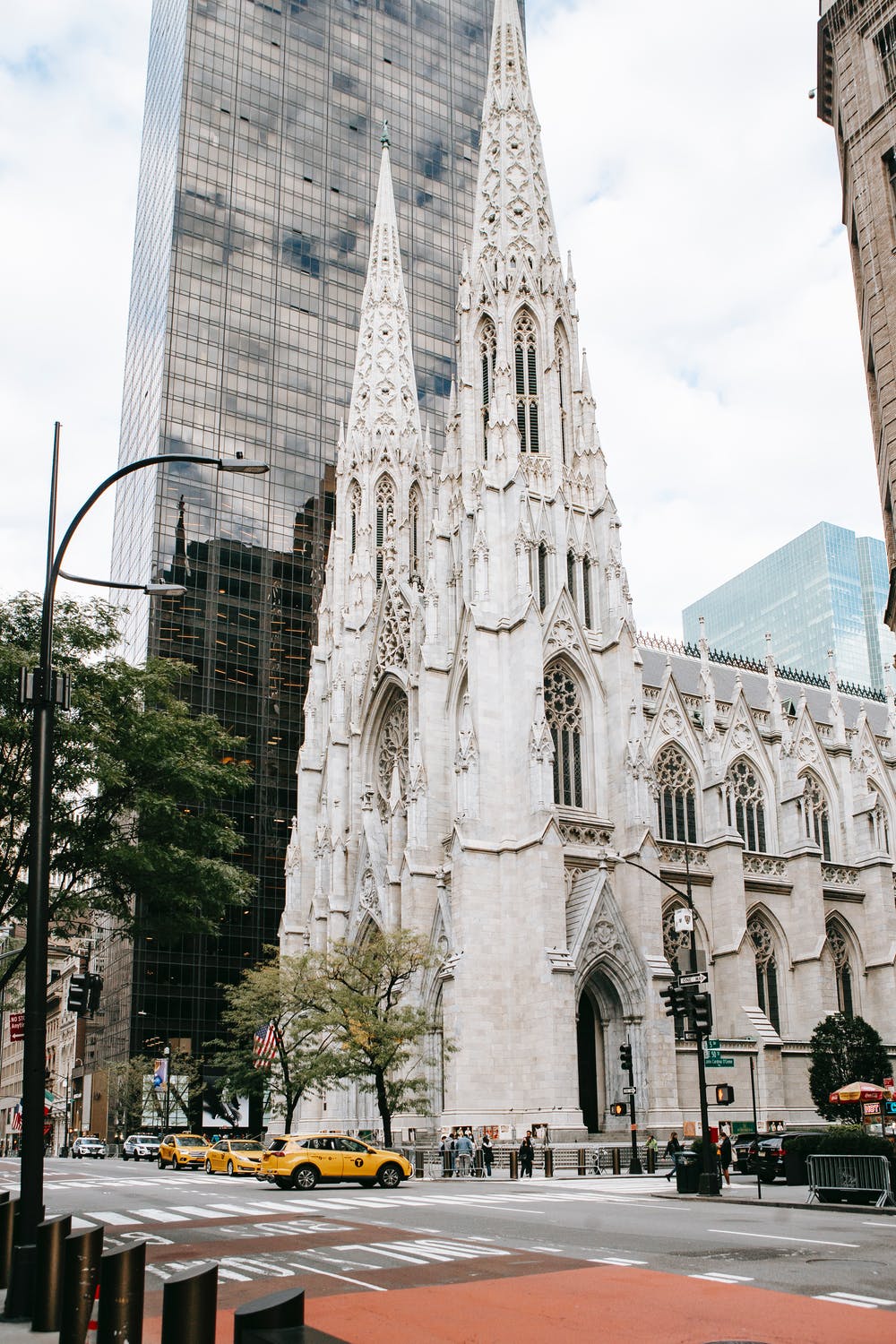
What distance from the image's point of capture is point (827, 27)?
32656 mm

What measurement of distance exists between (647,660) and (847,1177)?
37.6 m

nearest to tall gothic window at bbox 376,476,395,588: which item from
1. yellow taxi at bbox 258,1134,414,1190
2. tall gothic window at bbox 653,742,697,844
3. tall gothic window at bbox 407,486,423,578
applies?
tall gothic window at bbox 407,486,423,578

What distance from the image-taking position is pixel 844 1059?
43156mm

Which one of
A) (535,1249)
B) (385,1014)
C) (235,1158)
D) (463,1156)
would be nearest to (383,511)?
(385,1014)

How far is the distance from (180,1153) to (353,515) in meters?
32.9

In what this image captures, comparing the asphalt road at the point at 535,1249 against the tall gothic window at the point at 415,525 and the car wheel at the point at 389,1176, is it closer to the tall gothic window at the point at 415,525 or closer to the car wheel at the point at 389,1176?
the car wheel at the point at 389,1176

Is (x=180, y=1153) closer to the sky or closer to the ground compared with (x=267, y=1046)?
closer to the ground

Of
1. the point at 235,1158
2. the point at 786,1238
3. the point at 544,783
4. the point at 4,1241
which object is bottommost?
the point at 235,1158

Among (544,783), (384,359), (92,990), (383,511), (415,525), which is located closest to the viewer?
(92,990)

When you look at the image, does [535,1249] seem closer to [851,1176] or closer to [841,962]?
[851,1176]

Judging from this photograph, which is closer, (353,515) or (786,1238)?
(786,1238)

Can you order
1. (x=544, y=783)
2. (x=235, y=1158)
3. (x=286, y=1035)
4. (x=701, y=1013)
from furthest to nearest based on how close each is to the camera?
(x=286, y=1035), (x=544, y=783), (x=235, y=1158), (x=701, y=1013)

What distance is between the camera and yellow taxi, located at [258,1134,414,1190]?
27453 millimetres

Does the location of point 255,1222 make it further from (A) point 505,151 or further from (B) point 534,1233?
(A) point 505,151
